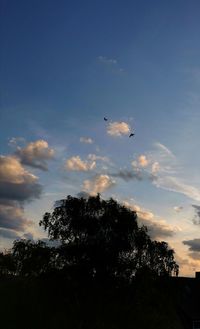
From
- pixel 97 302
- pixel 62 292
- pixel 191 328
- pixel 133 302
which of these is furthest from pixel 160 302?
pixel 191 328

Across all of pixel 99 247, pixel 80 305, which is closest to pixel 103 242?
pixel 99 247

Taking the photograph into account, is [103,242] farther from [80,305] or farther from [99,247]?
[80,305]

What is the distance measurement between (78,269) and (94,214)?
5814mm

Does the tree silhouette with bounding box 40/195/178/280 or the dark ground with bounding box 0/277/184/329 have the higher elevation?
the tree silhouette with bounding box 40/195/178/280

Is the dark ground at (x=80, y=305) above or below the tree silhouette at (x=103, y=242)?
below

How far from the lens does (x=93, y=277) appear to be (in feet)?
166

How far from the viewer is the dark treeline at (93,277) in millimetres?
49250

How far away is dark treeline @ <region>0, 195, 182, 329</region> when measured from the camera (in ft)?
162

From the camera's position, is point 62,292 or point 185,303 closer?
point 62,292

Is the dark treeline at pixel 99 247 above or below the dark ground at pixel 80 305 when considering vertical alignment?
above

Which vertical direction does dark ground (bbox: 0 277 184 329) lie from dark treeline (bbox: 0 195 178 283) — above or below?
below

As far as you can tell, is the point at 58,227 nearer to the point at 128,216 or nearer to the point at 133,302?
the point at 128,216

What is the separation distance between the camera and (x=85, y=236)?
50969mm

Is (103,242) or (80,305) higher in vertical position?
(103,242)
